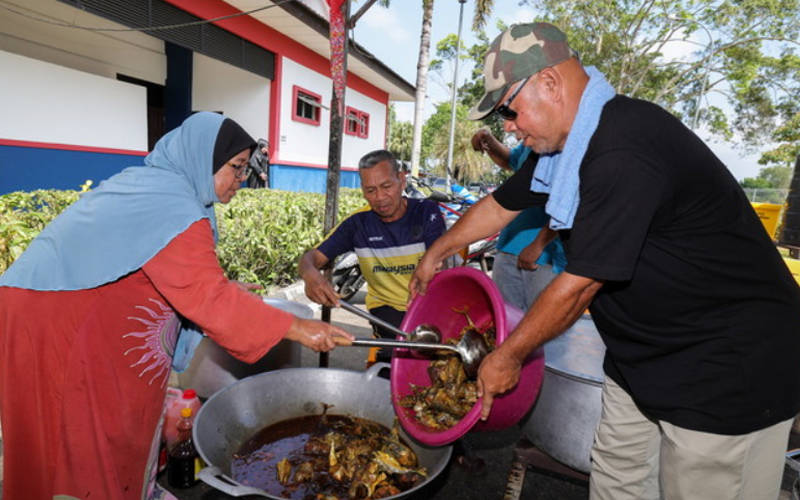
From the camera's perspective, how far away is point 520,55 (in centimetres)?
139

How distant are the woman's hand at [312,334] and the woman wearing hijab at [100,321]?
50 millimetres

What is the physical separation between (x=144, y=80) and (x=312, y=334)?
10.6 m

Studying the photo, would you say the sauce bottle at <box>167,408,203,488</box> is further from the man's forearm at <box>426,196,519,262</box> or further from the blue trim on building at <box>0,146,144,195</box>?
the blue trim on building at <box>0,146,144,195</box>

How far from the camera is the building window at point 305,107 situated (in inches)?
428

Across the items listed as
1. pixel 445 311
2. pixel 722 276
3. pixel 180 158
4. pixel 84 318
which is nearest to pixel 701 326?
pixel 722 276

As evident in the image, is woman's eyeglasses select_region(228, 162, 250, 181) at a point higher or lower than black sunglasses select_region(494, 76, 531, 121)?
lower

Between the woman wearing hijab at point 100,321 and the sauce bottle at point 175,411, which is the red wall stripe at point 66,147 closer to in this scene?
the sauce bottle at point 175,411

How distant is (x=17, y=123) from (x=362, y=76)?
928cm

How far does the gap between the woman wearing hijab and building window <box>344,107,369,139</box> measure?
12.6 meters

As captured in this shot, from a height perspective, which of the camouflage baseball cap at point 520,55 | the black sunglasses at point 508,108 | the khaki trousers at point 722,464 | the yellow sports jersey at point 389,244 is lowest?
the khaki trousers at point 722,464

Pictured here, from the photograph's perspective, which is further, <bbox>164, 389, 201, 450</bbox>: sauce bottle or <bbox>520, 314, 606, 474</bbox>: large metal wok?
<bbox>164, 389, 201, 450</bbox>: sauce bottle

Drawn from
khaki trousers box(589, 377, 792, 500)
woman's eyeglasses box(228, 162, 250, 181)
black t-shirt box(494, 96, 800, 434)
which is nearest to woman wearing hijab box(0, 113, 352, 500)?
woman's eyeglasses box(228, 162, 250, 181)

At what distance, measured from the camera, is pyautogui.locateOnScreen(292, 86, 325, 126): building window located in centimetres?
1088

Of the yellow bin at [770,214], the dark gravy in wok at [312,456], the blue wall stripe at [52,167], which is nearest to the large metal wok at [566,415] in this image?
the dark gravy in wok at [312,456]
